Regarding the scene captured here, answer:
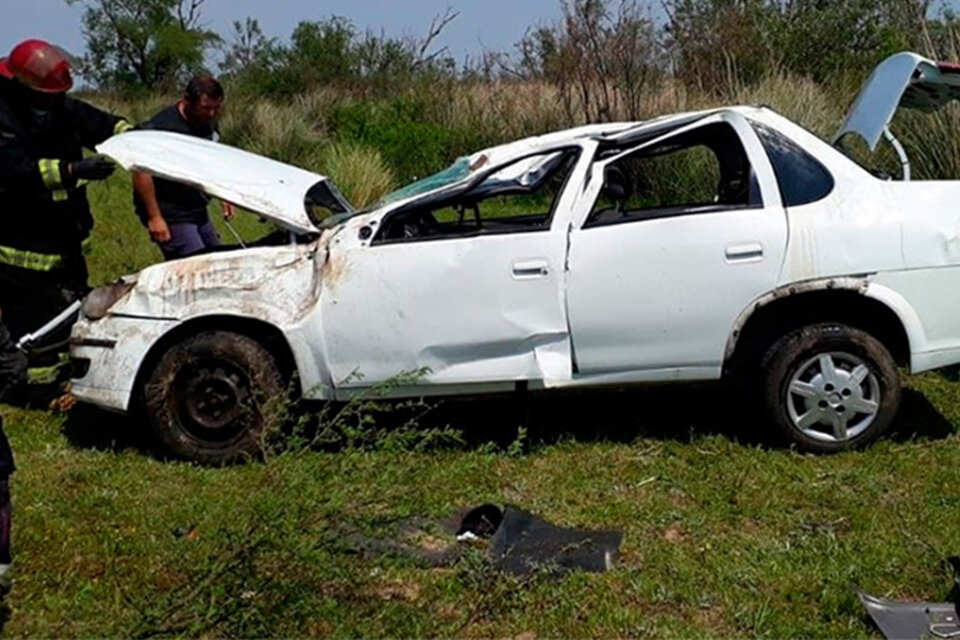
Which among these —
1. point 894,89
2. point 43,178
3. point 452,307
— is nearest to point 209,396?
point 452,307

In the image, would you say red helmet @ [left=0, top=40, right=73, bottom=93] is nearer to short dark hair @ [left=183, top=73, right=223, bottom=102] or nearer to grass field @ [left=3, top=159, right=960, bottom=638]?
short dark hair @ [left=183, top=73, right=223, bottom=102]

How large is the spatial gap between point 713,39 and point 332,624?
1278 centimetres

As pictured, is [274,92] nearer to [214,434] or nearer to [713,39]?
[713,39]

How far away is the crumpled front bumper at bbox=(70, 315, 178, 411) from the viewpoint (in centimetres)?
537

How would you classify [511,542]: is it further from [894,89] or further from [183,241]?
[183,241]

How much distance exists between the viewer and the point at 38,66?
6.07 meters

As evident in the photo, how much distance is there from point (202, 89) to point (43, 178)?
45.8 inches

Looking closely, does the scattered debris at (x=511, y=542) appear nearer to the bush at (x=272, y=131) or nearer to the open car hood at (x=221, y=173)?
the open car hood at (x=221, y=173)

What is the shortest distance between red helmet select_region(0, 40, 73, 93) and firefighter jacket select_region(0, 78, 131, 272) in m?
0.15

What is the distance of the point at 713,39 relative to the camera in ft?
48.9

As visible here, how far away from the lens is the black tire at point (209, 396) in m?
5.32

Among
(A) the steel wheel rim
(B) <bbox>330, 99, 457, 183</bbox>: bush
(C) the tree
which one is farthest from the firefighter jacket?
(C) the tree

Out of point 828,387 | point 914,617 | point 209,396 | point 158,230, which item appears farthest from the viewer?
point 158,230

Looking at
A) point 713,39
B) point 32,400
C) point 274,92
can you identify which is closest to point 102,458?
point 32,400
